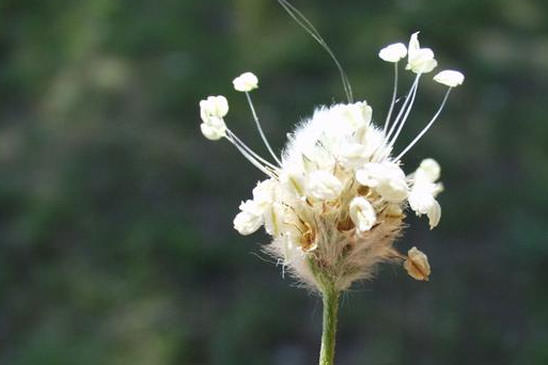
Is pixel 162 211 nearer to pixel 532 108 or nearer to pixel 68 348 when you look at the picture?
pixel 68 348

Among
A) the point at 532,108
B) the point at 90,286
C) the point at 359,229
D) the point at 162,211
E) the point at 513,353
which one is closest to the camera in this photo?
the point at 359,229

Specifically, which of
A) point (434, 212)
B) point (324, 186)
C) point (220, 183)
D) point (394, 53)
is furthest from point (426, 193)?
point (220, 183)

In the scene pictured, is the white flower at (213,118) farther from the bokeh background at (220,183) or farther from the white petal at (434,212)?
the bokeh background at (220,183)

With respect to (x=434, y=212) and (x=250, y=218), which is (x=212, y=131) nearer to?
(x=250, y=218)

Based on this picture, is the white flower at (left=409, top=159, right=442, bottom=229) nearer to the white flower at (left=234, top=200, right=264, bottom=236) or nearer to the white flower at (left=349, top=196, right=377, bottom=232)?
the white flower at (left=349, top=196, right=377, bottom=232)

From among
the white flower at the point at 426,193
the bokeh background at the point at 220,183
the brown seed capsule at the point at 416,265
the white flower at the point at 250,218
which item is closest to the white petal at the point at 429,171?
the white flower at the point at 426,193

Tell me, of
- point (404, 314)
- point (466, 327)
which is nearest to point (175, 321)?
point (404, 314)

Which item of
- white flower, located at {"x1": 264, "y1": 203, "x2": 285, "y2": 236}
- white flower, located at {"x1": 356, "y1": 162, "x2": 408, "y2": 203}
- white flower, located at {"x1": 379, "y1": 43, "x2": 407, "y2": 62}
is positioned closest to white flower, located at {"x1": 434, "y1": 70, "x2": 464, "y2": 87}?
white flower, located at {"x1": 379, "y1": 43, "x2": 407, "y2": 62}
